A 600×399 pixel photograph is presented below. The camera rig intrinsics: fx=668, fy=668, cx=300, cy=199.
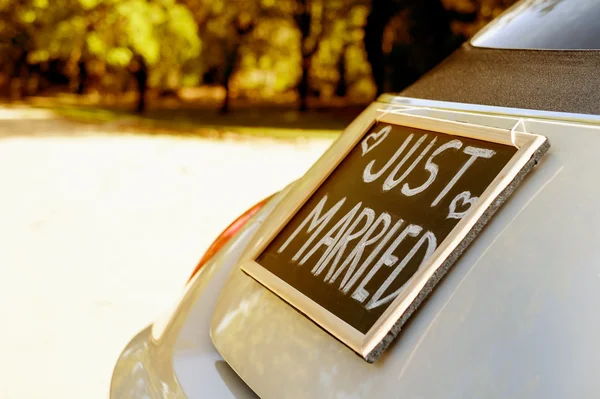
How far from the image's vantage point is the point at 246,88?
3219 centimetres

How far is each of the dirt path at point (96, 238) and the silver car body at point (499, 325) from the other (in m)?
2.16

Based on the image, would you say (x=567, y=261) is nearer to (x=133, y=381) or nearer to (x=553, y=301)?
(x=553, y=301)

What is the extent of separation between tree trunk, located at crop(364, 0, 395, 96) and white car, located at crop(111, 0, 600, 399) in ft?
68.1

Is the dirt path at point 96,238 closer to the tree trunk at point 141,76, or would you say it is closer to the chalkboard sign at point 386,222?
the chalkboard sign at point 386,222

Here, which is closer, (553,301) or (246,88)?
(553,301)

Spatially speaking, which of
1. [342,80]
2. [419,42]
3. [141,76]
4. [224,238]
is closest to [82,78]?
[141,76]

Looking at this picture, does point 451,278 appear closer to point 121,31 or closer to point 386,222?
point 386,222

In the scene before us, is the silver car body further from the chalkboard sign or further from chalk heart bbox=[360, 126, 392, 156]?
chalk heart bbox=[360, 126, 392, 156]

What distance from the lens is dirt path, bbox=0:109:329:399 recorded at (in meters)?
3.71

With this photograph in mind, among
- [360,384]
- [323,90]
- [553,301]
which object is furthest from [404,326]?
[323,90]

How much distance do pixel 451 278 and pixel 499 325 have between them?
0.13 m

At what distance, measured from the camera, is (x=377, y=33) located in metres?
23.2

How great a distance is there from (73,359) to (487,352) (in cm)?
307

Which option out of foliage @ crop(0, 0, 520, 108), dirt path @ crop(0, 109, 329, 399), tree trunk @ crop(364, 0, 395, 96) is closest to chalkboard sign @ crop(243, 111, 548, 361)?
dirt path @ crop(0, 109, 329, 399)
